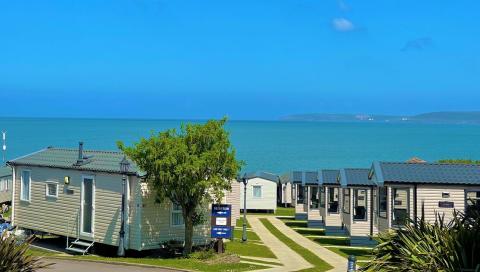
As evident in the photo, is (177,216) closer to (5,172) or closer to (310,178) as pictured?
(310,178)

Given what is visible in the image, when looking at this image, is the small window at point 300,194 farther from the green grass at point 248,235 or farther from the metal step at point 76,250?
the metal step at point 76,250

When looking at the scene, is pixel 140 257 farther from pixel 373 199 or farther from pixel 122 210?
pixel 373 199

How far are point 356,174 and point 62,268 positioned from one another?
644 inches

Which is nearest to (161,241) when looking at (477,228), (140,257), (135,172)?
(140,257)

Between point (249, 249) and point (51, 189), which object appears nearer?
point (51, 189)

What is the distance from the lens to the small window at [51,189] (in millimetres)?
28867

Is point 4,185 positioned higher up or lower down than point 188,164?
lower down

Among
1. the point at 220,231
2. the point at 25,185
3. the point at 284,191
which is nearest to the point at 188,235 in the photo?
the point at 220,231

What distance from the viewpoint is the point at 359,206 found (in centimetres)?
3347

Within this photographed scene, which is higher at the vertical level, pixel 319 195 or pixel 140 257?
pixel 319 195

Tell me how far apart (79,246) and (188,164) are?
6560mm

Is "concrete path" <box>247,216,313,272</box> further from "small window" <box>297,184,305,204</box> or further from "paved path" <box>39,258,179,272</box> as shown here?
"small window" <box>297,184,305,204</box>

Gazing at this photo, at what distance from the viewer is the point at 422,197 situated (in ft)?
90.5

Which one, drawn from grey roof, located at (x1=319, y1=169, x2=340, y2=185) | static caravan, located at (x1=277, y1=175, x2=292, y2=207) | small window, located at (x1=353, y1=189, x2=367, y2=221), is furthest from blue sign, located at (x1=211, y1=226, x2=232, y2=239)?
static caravan, located at (x1=277, y1=175, x2=292, y2=207)
